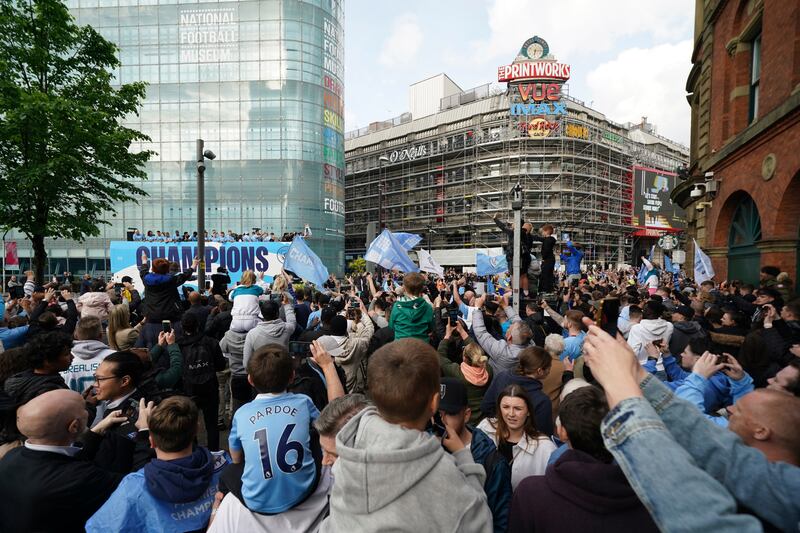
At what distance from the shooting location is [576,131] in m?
48.3

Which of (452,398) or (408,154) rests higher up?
(408,154)

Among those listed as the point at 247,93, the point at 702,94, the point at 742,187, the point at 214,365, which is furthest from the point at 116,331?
the point at 247,93

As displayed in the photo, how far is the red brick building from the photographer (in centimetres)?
959

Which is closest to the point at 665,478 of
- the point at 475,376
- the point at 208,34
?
the point at 475,376

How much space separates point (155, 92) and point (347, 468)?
1907 inches

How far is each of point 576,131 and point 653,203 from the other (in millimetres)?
14788

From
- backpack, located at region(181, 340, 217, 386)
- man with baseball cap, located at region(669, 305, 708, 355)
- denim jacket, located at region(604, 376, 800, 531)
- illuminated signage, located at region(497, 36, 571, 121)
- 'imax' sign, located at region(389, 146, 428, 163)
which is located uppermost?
illuminated signage, located at region(497, 36, 571, 121)

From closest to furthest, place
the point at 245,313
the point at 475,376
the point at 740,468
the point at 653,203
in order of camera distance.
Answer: the point at 740,468
the point at 475,376
the point at 245,313
the point at 653,203

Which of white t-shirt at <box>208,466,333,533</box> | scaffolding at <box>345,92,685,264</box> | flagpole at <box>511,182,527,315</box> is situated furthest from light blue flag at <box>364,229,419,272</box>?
scaffolding at <box>345,92,685,264</box>

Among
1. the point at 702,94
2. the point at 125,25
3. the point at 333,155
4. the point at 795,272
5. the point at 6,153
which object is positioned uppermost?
the point at 125,25

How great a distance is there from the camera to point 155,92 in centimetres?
3988

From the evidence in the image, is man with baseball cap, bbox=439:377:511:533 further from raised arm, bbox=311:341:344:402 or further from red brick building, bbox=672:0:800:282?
red brick building, bbox=672:0:800:282

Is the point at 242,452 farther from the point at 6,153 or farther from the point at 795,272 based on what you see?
the point at 6,153

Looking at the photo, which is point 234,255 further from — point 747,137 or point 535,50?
point 535,50
